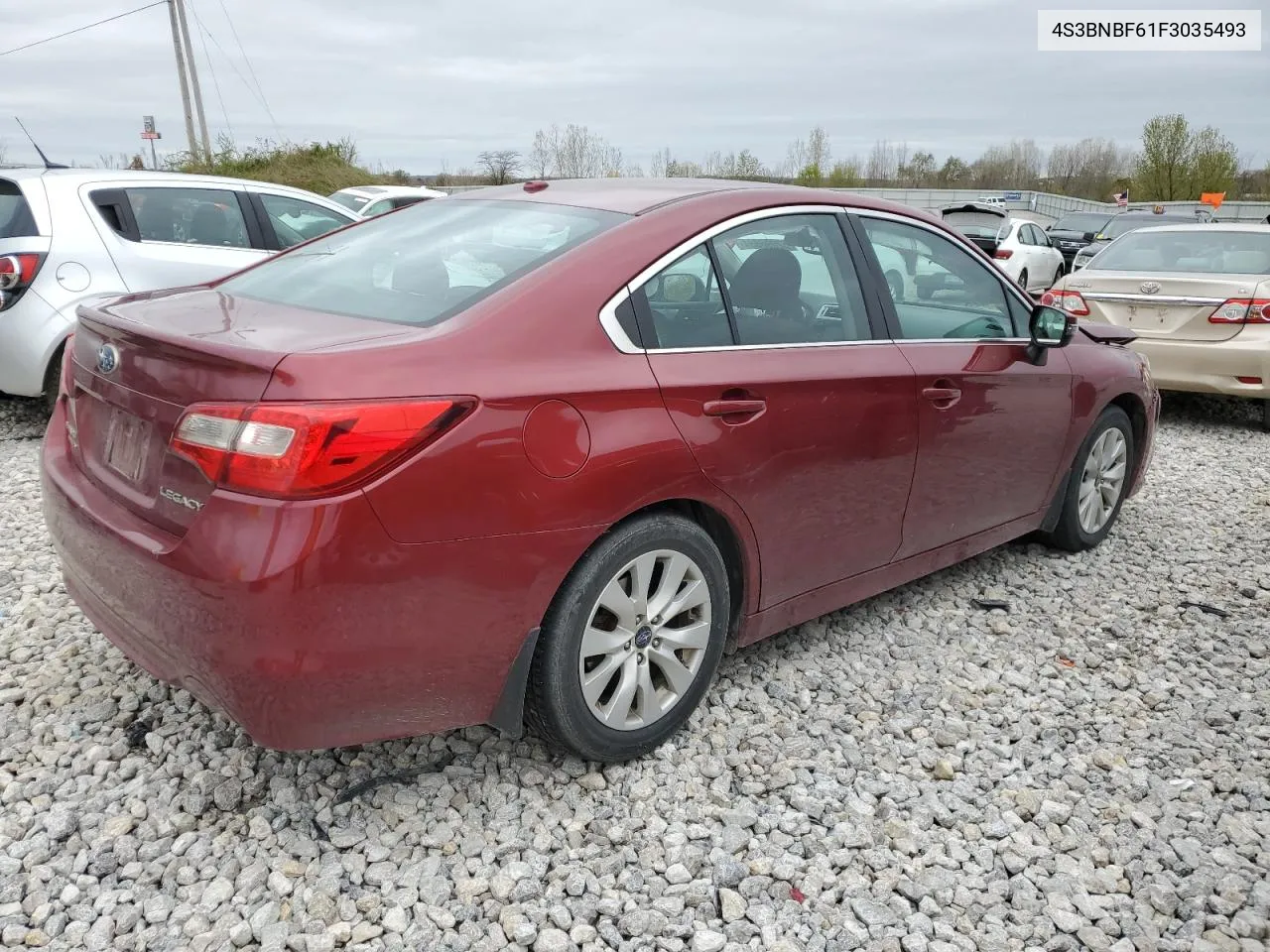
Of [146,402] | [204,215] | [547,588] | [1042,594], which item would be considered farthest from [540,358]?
[204,215]

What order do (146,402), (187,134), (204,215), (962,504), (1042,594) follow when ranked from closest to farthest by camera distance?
1. (146,402)
2. (962,504)
3. (1042,594)
4. (204,215)
5. (187,134)

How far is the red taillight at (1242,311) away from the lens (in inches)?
284

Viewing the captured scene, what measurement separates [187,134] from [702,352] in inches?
1210

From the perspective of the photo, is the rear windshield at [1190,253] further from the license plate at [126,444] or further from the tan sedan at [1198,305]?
the license plate at [126,444]

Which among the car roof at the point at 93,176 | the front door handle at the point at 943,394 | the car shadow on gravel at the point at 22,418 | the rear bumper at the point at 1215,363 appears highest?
the car roof at the point at 93,176

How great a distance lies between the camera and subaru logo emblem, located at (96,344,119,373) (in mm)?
2541

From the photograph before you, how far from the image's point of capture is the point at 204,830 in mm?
2572

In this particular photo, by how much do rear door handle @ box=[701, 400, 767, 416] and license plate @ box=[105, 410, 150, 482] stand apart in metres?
1.39

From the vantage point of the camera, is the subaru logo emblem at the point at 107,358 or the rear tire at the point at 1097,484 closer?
the subaru logo emblem at the point at 107,358

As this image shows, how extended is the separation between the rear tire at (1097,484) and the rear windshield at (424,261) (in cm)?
269

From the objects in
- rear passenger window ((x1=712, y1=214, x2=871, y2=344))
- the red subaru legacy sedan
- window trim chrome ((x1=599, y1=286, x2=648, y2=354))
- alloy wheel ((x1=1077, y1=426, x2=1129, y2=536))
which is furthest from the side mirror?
window trim chrome ((x1=599, y1=286, x2=648, y2=354))

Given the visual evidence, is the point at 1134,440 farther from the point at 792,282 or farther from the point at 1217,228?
the point at 1217,228

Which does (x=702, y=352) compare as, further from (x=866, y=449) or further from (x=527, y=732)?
(x=527, y=732)

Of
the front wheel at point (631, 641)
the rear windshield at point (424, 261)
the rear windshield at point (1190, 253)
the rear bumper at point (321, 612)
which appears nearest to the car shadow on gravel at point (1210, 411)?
the rear windshield at point (1190, 253)
